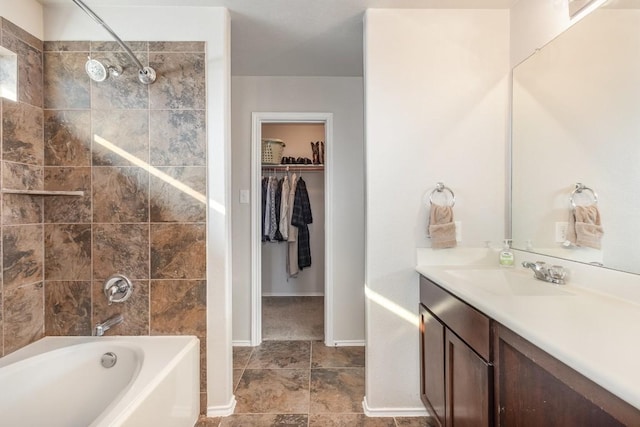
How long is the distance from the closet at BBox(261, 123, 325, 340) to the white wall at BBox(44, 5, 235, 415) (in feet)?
5.67

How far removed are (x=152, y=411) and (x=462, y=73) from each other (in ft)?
7.49

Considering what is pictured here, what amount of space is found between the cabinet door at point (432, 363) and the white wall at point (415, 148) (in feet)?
0.23

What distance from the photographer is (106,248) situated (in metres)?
1.68

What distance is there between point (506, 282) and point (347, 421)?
3.79 feet

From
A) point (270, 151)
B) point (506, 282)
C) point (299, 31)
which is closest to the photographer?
point (506, 282)

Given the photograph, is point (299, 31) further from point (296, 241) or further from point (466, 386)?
point (296, 241)

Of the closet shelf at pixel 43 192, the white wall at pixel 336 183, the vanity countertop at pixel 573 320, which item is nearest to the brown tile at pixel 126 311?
the closet shelf at pixel 43 192

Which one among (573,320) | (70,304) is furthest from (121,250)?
(573,320)

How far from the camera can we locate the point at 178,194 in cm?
169

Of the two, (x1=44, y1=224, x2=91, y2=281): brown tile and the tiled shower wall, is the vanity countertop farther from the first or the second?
(x1=44, y1=224, x2=91, y2=281): brown tile

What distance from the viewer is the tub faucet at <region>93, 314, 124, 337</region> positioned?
1.50 m

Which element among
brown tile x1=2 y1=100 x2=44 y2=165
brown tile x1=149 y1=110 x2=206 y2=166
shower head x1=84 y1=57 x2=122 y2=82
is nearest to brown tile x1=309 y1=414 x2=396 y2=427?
brown tile x1=149 y1=110 x2=206 y2=166

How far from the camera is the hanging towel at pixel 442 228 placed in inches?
63.9

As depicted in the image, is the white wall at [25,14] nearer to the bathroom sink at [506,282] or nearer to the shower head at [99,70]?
the shower head at [99,70]
